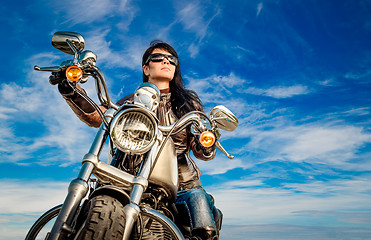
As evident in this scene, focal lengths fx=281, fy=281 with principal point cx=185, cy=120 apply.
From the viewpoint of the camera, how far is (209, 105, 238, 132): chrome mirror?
241cm

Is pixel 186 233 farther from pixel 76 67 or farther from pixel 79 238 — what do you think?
pixel 76 67

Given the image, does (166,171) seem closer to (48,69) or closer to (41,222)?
Result: (41,222)

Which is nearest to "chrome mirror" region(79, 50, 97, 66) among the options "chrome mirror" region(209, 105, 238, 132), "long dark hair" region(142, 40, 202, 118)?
"chrome mirror" region(209, 105, 238, 132)

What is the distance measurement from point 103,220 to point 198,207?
1123 mm

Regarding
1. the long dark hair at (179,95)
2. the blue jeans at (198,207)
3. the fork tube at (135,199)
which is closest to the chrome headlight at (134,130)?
the fork tube at (135,199)

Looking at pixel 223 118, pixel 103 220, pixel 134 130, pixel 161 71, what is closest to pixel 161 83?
pixel 161 71

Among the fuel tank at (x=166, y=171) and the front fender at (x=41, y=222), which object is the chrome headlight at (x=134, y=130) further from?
the front fender at (x=41, y=222)

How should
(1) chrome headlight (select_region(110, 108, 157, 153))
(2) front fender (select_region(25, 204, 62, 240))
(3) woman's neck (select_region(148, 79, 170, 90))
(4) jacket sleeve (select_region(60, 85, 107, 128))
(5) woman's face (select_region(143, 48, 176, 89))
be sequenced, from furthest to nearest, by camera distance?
(3) woman's neck (select_region(148, 79, 170, 90)) < (5) woman's face (select_region(143, 48, 176, 89)) < (4) jacket sleeve (select_region(60, 85, 107, 128)) < (2) front fender (select_region(25, 204, 62, 240)) < (1) chrome headlight (select_region(110, 108, 157, 153))

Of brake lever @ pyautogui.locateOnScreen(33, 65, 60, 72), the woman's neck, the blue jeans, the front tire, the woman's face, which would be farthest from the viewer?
the woman's neck

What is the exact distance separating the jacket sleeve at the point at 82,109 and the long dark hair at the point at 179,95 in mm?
1014

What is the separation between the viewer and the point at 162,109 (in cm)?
335

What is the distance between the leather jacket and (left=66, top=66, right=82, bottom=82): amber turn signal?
523 millimetres

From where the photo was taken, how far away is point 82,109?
2.66 m

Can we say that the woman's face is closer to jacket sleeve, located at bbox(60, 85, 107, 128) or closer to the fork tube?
jacket sleeve, located at bbox(60, 85, 107, 128)
